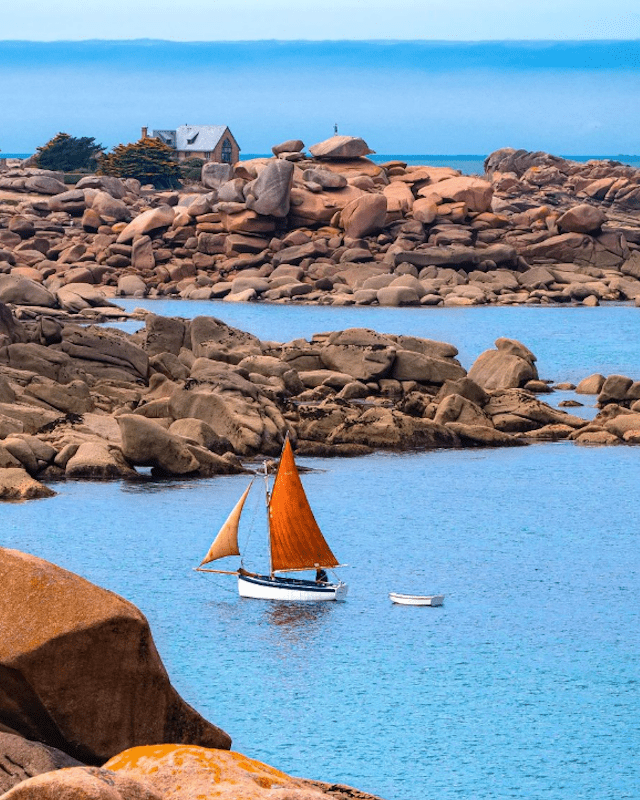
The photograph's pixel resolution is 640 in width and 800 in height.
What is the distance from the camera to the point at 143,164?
478 ft

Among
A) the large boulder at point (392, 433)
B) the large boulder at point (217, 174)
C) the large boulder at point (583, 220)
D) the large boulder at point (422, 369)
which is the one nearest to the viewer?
the large boulder at point (392, 433)

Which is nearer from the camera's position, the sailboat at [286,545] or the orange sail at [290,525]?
the sailboat at [286,545]

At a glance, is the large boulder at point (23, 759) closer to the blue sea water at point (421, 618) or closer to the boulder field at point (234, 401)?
the blue sea water at point (421, 618)

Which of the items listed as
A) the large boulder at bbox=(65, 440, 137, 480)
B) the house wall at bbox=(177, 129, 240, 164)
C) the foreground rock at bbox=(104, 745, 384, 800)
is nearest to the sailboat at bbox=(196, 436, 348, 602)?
the large boulder at bbox=(65, 440, 137, 480)

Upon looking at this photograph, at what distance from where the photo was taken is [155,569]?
103ft

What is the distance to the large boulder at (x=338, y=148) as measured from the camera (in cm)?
11806

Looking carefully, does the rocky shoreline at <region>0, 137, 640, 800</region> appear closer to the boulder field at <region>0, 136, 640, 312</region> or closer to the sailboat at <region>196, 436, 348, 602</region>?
the boulder field at <region>0, 136, 640, 312</region>

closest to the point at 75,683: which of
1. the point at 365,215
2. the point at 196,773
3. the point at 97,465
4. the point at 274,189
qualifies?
the point at 196,773

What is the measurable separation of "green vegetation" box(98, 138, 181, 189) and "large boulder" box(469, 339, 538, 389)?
95.2 m

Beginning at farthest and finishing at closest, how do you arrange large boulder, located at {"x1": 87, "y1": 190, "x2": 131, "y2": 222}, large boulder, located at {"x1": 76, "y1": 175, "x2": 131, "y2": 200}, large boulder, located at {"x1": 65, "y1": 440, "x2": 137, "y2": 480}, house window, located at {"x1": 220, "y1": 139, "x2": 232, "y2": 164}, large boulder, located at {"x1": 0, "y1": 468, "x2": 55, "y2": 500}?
house window, located at {"x1": 220, "y1": 139, "x2": 232, "y2": 164} → large boulder, located at {"x1": 76, "y1": 175, "x2": 131, "y2": 200} → large boulder, located at {"x1": 87, "y1": 190, "x2": 131, "y2": 222} → large boulder, located at {"x1": 65, "y1": 440, "x2": 137, "y2": 480} → large boulder, located at {"x1": 0, "y1": 468, "x2": 55, "y2": 500}

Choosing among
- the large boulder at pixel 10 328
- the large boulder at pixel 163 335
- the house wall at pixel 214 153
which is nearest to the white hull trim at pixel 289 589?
the large boulder at pixel 10 328

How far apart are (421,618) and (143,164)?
123 meters

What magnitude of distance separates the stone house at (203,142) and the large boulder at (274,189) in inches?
2395

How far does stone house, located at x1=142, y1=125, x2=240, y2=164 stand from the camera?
166500 millimetres
